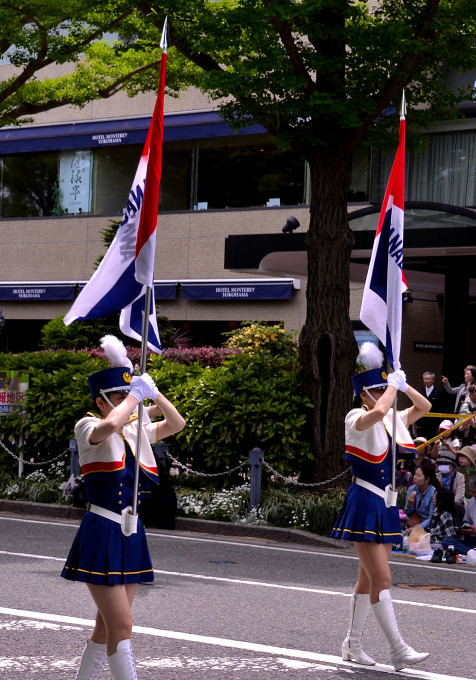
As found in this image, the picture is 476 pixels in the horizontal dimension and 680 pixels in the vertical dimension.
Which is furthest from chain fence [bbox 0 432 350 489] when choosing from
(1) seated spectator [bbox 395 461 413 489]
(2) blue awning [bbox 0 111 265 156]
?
(2) blue awning [bbox 0 111 265 156]

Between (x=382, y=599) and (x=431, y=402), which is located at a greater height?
(x=431, y=402)

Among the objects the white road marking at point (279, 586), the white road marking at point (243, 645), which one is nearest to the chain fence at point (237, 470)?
the white road marking at point (279, 586)

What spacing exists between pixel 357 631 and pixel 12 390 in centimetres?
1178

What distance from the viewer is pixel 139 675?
6.93 m

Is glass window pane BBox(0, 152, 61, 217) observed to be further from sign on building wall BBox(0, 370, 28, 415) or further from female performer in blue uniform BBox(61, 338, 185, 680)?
female performer in blue uniform BBox(61, 338, 185, 680)

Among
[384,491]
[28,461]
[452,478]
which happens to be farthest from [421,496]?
[28,461]

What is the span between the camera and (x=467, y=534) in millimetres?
12859

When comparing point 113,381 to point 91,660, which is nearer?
point 91,660

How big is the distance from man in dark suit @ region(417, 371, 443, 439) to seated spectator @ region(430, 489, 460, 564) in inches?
185

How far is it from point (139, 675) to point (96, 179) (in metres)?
27.1

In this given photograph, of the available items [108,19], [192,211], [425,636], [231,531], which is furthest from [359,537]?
[192,211]

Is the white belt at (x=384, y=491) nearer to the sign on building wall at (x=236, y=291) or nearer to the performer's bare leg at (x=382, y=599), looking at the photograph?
the performer's bare leg at (x=382, y=599)

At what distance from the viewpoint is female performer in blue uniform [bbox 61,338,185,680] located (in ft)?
18.5

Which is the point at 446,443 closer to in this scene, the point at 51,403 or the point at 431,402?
the point at 431,402
